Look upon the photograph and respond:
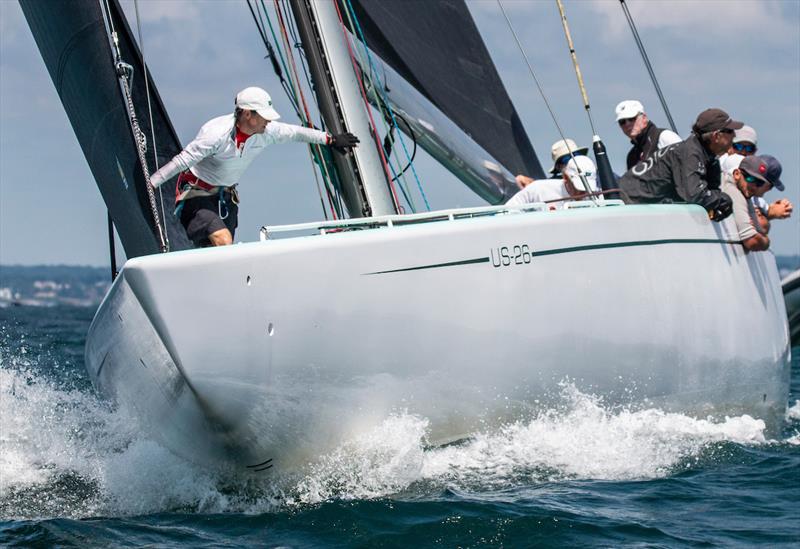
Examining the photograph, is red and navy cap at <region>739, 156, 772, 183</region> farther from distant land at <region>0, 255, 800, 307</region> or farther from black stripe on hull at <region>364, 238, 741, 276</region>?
distant land at <region>0, 255, 800, 307</region>

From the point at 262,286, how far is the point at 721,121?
2686 millimetres

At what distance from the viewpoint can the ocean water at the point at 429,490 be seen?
13.1 ft

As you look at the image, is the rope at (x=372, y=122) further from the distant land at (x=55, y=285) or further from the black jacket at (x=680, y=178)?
the distant land at (x=55, y=285)

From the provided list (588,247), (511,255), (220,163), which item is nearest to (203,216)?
(220,163)

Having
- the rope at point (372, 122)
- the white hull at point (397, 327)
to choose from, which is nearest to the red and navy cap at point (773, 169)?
the white hull at point (397, 327)

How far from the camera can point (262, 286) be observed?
4074 mm

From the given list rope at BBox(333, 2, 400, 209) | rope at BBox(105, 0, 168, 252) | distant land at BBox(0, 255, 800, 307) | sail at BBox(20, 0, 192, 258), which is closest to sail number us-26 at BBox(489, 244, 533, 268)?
rope at BBox(105, 0, 168, 252)

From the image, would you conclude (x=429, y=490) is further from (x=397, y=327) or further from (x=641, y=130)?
(x=641, y=130)

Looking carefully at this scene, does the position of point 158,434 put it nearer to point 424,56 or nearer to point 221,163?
point 221,163

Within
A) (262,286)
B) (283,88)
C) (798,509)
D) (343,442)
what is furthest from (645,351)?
(283,88)

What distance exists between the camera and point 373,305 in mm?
4301

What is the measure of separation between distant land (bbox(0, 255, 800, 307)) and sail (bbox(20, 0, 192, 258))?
81.3 metres

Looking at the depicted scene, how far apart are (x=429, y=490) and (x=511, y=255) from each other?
102 cm

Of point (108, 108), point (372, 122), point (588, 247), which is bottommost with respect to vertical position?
point (588, 247)
